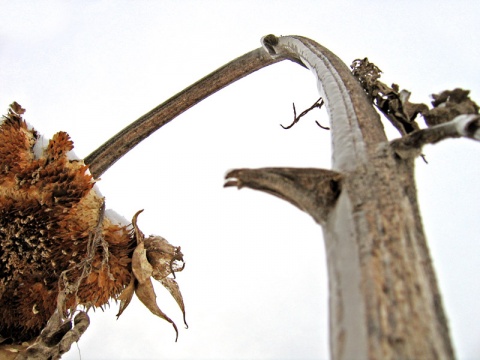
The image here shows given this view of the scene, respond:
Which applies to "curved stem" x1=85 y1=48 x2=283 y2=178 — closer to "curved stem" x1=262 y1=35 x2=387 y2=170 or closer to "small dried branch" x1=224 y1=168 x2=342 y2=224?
"curved stem" x1=262 y1=35 x2=387 y2=170

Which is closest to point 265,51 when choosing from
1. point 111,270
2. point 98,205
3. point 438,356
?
point 98,205

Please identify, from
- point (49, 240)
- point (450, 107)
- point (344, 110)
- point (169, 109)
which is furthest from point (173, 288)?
point (450, 107)

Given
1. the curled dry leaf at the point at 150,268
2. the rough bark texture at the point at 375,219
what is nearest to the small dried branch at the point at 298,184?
the rough bark texture at the point at 375,219

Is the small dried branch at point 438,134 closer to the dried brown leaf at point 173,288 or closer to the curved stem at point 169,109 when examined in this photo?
the dried brown leaf at point 173,288

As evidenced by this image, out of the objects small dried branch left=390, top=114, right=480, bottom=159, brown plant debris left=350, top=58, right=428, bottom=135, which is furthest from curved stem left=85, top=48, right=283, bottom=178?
small dried branch left=390, top=114, right=480, bottom=159

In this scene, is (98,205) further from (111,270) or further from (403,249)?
(403,249)

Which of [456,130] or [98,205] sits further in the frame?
[98,205]
